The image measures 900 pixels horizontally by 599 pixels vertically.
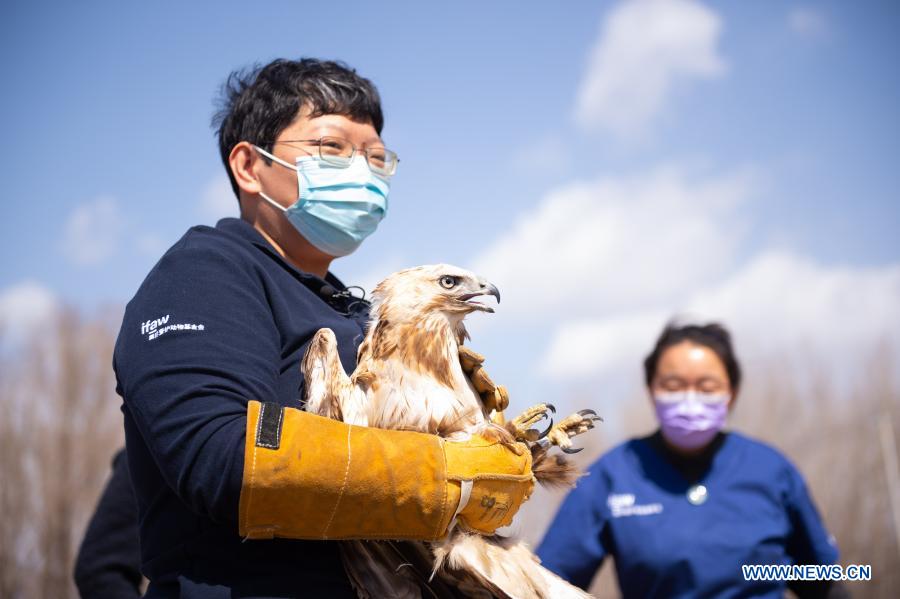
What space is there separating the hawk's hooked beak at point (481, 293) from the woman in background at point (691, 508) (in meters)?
2.17

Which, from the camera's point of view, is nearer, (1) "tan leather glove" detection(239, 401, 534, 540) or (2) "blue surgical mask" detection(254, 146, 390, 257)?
(1) "tan leather glove" detection(239, 401, 534, 540)

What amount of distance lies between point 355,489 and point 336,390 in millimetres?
498

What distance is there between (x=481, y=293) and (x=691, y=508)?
2.31 meters

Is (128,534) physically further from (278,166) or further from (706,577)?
(706,577)

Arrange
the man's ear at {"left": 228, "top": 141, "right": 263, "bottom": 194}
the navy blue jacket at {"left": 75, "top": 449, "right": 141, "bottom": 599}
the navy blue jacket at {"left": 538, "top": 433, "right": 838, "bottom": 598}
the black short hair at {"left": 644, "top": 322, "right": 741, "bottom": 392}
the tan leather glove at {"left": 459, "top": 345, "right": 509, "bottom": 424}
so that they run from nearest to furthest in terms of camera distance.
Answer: the tan leather glove at {"left": 459, "top": 345, "right": 509, "bottom": 424}
the man's ear at {"left": 228, "top": 141, "right": 263, "bottom": 194}
the navy blue jacket at {"left": 75, "top": 449, "right": 141, "bottom": 599}
the navy blue jacket at {"left": 538, "top": 433, "right": 838, "bottom": 598}
the black short hair at {"left": 644, "top": 322, "right": 741, "bottom": 392}

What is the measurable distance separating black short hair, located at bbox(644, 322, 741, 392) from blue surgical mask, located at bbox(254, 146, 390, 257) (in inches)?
103

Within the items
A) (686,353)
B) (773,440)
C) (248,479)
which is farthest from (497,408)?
(773,440)

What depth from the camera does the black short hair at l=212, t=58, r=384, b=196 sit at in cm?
317

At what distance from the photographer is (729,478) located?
4.77 meters

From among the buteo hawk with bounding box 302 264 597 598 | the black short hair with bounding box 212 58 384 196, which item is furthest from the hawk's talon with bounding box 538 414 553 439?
the black short hair with bounding box 212 58 384 196

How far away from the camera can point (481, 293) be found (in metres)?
3.14

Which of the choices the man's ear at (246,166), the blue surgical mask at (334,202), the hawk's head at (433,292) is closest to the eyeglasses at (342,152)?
the blue surgical mask at (334,202)

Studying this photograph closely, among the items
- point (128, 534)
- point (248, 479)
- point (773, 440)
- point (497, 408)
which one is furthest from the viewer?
point (773, 440)

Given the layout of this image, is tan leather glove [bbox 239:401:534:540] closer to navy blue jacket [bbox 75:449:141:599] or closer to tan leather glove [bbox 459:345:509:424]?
tan leather glove [bbox 459:345:509:424]
